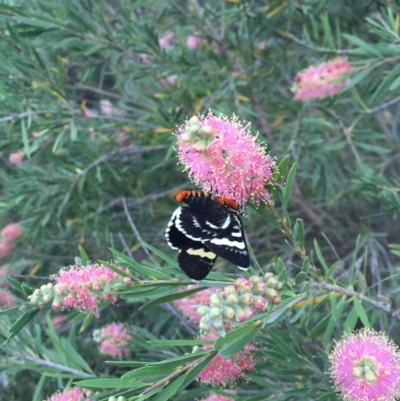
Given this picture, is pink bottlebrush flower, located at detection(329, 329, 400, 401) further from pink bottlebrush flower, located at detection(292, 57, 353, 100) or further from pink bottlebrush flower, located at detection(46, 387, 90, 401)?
pink bottlebrush flower, located at detection(292, 57, 353, 100)

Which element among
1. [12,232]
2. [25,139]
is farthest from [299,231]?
[12,232]

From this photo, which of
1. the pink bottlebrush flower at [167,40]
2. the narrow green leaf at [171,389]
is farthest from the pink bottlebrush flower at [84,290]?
the pink bottlebrush flower at [167,40]

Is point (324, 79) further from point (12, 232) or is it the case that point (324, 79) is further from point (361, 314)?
point (12, 232)

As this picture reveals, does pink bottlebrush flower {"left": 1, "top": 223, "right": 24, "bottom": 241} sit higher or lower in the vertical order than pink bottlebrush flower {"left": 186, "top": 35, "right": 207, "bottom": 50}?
lower

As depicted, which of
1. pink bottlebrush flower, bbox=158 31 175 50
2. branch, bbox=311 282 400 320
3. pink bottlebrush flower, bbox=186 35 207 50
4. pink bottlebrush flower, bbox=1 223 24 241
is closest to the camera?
branch, bbox=311 282 400 320

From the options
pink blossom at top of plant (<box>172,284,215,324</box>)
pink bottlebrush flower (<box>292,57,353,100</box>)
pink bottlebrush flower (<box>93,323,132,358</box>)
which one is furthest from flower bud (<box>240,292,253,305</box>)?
pink bottlebrush flower (<box>292,57,353,100</box>)

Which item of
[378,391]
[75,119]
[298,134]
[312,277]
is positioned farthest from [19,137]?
[378,391]

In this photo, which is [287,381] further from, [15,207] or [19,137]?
[19,137]
